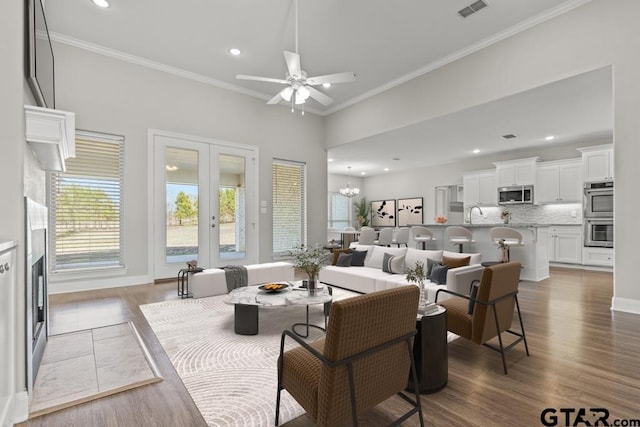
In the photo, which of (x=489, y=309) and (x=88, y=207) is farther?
(x=88, y=207)

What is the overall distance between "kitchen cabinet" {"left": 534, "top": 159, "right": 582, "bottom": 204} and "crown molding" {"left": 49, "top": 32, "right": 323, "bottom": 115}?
713cm

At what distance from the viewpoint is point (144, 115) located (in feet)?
16.9

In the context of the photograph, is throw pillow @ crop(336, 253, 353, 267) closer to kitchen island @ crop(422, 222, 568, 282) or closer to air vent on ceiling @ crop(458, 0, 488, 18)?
kitchen island @ crop(422, 222, 568, 282)

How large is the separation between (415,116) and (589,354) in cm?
412

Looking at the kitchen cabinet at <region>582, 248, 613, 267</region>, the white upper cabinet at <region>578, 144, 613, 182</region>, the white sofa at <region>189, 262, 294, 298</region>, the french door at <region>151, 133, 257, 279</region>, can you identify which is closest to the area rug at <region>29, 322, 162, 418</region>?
the white sofa at <region>189, 262, 294, 298</region>

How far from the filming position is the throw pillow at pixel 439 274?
3705 mm

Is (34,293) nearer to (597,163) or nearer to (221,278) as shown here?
(221,278)

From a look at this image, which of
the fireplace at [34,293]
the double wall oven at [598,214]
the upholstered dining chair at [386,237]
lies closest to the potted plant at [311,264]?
the fireplace at [34,293]

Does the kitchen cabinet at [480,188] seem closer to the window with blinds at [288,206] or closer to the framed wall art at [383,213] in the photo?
the framed wall art at [383,213]

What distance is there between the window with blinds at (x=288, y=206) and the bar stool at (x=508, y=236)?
12.6 feet

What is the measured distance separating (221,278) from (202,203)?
5.85 feet

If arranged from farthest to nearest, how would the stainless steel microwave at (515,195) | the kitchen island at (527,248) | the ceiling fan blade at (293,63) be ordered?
the stainless steel microwave at (515,195) < the kitchen island at (527,248) < the ceiling fan blade at (293,63)

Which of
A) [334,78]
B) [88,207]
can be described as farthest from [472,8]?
[88,207]

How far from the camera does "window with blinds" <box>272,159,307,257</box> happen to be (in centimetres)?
674
